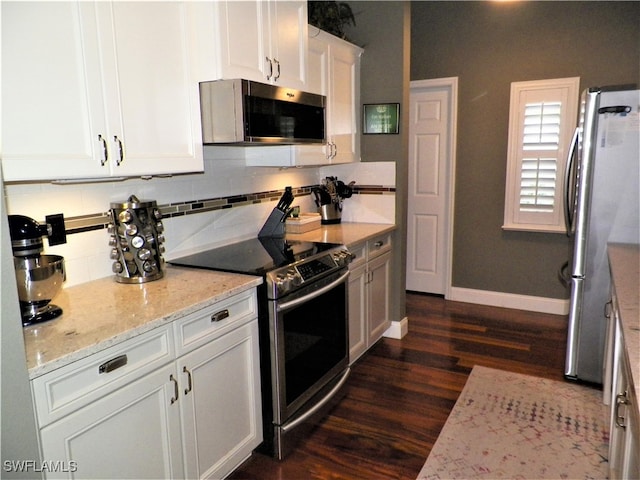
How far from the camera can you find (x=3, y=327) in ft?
3.81

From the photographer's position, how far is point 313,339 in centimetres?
248

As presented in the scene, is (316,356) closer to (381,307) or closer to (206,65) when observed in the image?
(381,307)

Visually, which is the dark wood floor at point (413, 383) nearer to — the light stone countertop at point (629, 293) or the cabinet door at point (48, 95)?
the light stone countertop at point (629, 293)

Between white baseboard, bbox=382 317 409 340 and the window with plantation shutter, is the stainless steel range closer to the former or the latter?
white baseboard, bbox=382 317 409 340

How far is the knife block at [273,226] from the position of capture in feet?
10.2

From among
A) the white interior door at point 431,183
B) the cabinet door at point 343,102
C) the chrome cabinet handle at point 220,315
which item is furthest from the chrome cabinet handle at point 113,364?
the white interior door at point 431,183

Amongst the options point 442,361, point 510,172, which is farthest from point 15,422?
point 510,172

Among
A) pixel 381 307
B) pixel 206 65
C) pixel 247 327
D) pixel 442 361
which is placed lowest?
pixel 442 361

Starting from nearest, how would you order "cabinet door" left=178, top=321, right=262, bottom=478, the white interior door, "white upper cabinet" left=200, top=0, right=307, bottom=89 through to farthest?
1. "cabinet door" left=178, top=321, right=262, bottom=478
2. "white upper cabinet" left=200, top=0, right=307, bottom=89
3. the white interior door

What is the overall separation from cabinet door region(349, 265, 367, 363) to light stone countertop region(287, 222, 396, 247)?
0.20 metres

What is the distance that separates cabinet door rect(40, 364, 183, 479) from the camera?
1.38 m

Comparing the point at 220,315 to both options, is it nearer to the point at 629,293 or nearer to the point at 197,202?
the point at 197,202

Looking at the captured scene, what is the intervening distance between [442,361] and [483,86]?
2533 millimetres

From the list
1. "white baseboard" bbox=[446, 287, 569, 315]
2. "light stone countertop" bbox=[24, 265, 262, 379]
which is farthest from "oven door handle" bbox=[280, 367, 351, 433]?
"white baseboard" bbox=[446, 287, 569, 315]
